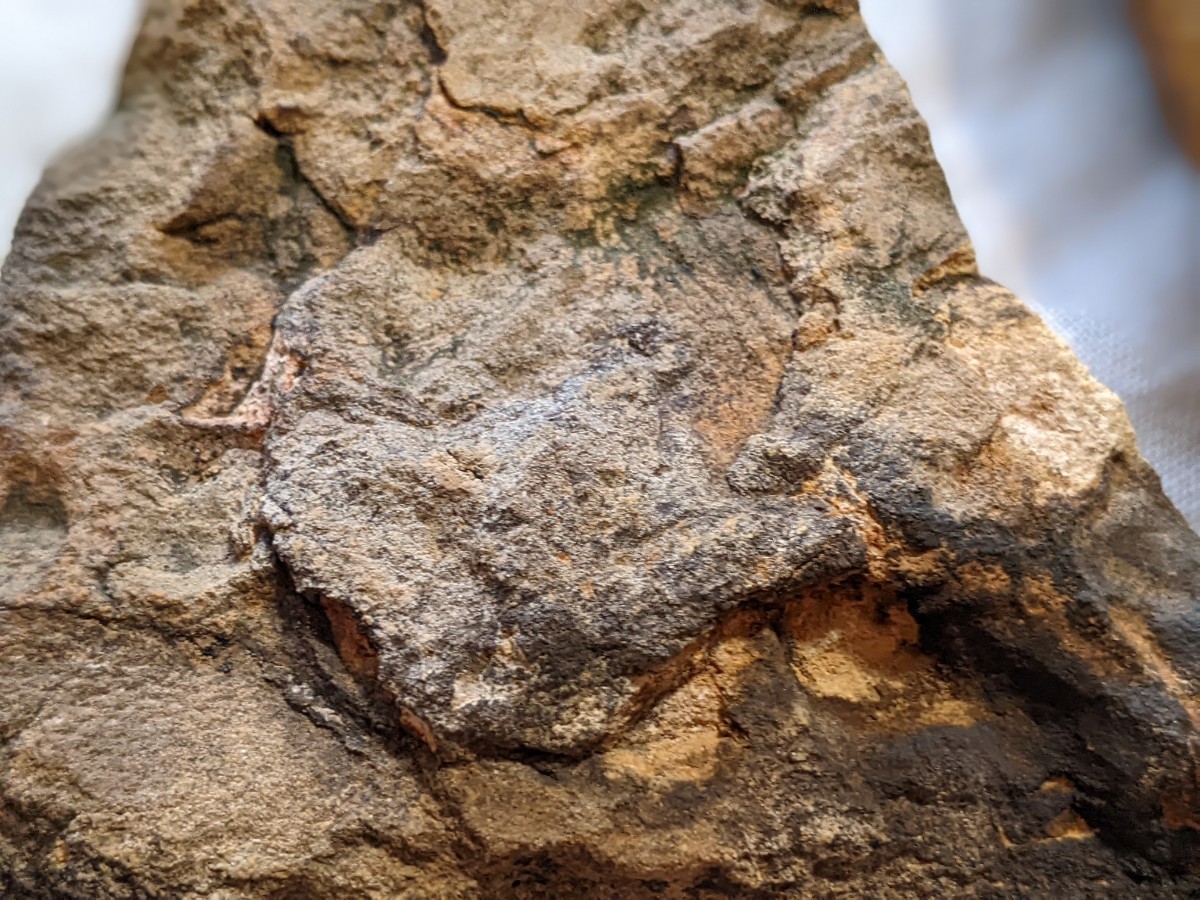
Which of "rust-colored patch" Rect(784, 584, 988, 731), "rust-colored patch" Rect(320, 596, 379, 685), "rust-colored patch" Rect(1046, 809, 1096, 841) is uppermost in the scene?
"rust-colored patch" Rect(784, 584, 988, 731)

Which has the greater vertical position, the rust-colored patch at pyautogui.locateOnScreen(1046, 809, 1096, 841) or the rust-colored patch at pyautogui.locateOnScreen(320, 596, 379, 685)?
the rust-colored patch at pyautogui.locateOnScreen(1046, 809, 1096, 841)

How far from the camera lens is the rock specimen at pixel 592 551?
914mm

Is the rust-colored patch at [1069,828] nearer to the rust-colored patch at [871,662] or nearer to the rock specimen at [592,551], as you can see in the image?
the rock specimen at [592,551]

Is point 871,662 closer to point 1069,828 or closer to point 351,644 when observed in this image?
point 1069,828

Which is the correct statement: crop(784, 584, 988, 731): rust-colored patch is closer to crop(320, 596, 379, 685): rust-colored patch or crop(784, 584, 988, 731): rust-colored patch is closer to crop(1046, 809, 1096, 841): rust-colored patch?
crop(1046, 809, 1096, 841): rust-colored patch

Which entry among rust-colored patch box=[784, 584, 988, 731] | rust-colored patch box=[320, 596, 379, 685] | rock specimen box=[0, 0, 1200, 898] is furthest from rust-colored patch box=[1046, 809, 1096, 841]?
rust-colored patch box=[320, 596, 379, 685]

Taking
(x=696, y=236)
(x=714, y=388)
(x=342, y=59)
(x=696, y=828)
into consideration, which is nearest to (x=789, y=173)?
(x=696, y=236)

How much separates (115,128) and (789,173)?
2.52ft

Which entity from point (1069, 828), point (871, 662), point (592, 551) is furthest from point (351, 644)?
point (1069, 828)

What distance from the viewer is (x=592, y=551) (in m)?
0.94

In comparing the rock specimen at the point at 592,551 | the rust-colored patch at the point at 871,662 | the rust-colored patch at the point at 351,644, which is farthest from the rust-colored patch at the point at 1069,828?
the rust-colored patch at the point at 351,644

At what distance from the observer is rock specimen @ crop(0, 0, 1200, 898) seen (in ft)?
3.00

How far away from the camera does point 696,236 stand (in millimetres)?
1120

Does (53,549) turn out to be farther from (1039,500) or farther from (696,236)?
(1039,500)
